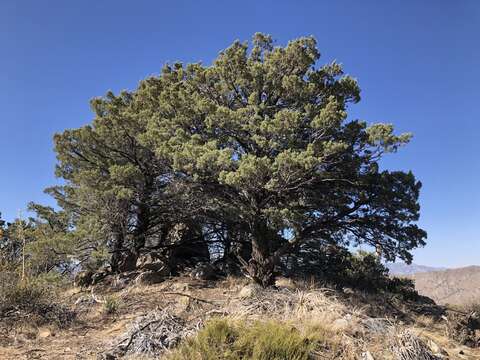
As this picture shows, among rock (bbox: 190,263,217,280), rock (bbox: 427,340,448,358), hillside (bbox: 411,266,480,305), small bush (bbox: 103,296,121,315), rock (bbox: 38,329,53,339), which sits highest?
rock (bbox: 190,263,217,280)

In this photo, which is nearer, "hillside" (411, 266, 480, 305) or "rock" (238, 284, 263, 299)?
"rock" (238, 284, 263, 299)

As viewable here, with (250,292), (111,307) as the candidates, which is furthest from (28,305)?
(250,292)

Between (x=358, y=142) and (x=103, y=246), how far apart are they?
9304 mm

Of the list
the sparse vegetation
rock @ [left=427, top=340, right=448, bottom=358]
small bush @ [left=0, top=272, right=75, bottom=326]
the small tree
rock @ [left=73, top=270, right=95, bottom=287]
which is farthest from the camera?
rock @ [left=73, top=270, right=95, bottom=287]

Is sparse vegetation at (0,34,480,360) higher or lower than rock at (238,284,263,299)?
higher

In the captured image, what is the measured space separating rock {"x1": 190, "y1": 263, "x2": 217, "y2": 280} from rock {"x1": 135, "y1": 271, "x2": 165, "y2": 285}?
4.19 ft

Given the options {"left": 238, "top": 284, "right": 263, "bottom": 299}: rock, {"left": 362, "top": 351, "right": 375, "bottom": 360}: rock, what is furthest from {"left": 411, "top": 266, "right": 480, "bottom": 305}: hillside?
{"left": 362, "top": 351, "right": 375, "bottom": 360}: rock

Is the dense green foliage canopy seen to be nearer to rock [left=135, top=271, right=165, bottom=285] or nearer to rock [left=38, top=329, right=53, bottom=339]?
rock [left=135, top=271, right=165, bottom=285]

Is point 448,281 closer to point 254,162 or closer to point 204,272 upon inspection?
point 204,272

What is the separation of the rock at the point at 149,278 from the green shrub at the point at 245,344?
9678mm

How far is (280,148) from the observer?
41.7ft

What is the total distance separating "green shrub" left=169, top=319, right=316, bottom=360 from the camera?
4730 mm

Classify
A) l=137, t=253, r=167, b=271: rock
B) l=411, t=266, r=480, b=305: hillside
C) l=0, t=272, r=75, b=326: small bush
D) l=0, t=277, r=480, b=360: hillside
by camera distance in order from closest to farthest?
1. l=0, t=277, r=480, b=360: hillside
2. l=0, t=272, r=75, b=326: small bush
3. l=137, t=253, r=167, b=271: rock
4. l=411, t=266, r=480, b=305: hillside

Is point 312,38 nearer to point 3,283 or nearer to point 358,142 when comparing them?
point 358,142
